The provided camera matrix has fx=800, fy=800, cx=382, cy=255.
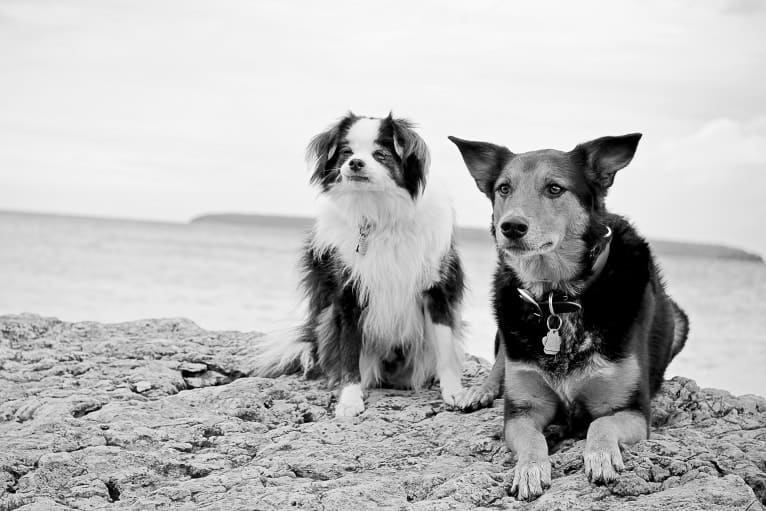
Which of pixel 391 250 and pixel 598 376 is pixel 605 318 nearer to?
pixel 598 376

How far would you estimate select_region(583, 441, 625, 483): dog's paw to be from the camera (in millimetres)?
3033

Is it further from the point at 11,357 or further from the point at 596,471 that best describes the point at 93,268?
the point at 596,471

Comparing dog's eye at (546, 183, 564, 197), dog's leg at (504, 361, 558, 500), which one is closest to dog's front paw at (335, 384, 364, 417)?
dog's leg at (504, 361, 558, 500)

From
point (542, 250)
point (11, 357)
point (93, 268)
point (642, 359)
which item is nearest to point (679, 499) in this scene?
point (642, 359)

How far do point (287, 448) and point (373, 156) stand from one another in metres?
1.78

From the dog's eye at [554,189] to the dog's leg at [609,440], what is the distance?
3.18 ft

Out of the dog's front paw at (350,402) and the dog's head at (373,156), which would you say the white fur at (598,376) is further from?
the dog's head at (373,156)

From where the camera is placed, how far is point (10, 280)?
57.4 ft

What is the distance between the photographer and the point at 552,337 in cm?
347

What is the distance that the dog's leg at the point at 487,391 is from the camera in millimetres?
4332

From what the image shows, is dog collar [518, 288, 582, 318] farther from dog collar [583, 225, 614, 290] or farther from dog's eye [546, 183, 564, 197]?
dog's eye [546, 183, 564, 197]

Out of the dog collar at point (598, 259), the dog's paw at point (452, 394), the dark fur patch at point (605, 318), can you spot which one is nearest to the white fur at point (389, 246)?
the dog's paw at point (452, 394)

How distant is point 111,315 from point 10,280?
5857mm

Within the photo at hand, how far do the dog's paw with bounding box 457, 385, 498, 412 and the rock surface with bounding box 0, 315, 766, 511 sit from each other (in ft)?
0.31
